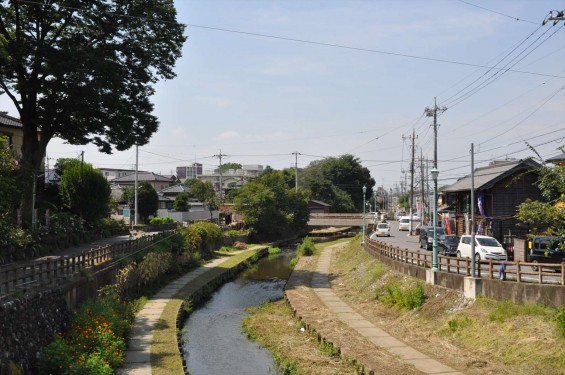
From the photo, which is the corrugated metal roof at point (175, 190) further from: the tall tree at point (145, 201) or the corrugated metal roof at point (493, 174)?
the corrugated metal roof at point (493, 174)

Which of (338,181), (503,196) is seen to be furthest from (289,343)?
(338,181)

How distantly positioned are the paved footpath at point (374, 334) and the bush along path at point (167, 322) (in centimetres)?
744

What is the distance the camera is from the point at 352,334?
21.0 m

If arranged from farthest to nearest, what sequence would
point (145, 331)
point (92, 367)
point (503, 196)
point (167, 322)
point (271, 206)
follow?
point (271, 206) → point (503, 196) → point (167, 322) → point (145, 331) → point (92, 367)

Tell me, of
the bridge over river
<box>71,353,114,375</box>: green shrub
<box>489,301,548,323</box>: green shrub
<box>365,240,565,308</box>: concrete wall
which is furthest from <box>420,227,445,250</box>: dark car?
the bridge over river

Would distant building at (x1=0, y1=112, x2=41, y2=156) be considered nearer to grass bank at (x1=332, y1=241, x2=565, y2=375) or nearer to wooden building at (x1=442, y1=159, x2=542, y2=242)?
grass bank at (x1=332, y1=241, x2=565, y2=375)

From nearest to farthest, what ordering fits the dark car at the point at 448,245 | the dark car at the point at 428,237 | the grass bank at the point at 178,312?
the grass bank at the point at 178,312 < the dark car at the point at 448,245 < the dark car at the point at 428,237

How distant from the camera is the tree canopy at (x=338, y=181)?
103500 millimetres

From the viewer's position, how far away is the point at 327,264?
4588 centimetres

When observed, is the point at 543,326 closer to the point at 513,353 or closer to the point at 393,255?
the point at 513,353

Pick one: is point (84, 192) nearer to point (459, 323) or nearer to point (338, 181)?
point (459, 323)

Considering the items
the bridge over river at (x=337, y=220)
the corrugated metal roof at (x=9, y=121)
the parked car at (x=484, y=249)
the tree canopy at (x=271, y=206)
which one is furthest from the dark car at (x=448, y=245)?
the bridge over river at (x=337, y=220)

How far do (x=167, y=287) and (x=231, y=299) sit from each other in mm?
4204

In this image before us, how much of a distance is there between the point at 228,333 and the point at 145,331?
448 centimetres
